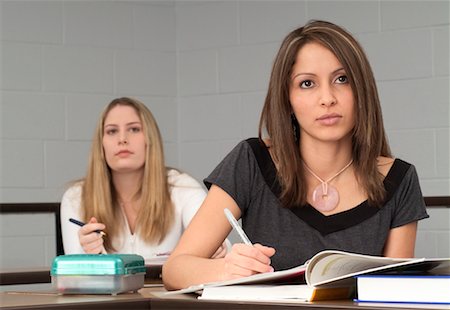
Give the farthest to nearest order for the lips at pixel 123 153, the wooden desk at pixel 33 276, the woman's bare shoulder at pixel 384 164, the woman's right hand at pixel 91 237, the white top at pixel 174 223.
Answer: the lips at pixel 123 153
the white top at pixel 174 223
the woman's right hand at pixel 91 237
the wooden desk at pixel 33 276
the woman's bare shoulder at pixel 384 164

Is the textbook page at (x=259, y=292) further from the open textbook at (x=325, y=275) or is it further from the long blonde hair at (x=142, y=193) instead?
the long blonde hair at (x=142, y=193)

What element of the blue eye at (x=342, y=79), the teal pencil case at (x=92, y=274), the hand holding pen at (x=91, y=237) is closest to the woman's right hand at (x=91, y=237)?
the hand holding pen at (x=91, y=237)

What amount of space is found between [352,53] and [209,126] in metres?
2.62

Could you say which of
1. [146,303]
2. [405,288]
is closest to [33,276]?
[146,303]

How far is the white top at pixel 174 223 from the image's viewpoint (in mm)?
3328

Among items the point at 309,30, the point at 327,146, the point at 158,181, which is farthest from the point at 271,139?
the point at 158,181

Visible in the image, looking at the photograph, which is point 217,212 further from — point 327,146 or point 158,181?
point 158,181

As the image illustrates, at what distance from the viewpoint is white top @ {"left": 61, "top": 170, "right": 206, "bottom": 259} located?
3328 mm

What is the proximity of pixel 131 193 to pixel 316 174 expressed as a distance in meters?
1.51

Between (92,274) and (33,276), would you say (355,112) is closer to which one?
(92,274)

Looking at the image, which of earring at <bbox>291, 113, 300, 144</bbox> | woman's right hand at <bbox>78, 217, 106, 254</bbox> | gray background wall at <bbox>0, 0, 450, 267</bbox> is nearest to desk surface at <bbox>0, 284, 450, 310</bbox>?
earring at <bbox>291, 113, 300, 144</bbox>

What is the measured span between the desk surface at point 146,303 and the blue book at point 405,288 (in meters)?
0.01

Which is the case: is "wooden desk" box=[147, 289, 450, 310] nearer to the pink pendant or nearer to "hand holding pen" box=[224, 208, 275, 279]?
"hand holding pen" box=[224, 208, 275, 279]

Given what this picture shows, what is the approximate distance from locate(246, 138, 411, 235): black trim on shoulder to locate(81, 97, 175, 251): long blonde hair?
1291 millimetres
